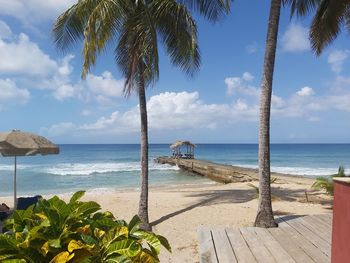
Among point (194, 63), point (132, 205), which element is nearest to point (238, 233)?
point (194, 63)

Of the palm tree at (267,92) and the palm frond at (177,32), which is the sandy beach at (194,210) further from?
the palm frond at (177,32)

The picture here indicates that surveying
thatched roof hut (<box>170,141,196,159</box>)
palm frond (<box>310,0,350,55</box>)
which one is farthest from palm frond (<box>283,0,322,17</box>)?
thatched roof hut (<box>170,141,196,159</box>)

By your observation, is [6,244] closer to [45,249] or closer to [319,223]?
[45,249]

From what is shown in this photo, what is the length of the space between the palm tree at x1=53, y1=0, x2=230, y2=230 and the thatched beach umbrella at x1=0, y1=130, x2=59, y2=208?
2062 mm

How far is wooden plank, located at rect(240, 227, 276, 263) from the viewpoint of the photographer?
18.0 feet

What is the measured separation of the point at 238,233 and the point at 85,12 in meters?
6.70

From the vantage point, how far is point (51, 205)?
2668 millimetres

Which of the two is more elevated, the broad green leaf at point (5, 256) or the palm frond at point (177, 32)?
the palm frond at point (177, 32)

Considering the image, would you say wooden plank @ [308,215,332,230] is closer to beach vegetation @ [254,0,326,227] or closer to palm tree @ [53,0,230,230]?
beach vegetation @ [254,0,326,227]

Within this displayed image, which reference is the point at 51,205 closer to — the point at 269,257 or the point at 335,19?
the point at 269,257

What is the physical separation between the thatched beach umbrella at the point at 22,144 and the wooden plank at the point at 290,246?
5919mm

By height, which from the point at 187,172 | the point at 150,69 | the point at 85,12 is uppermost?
the point at 85,12

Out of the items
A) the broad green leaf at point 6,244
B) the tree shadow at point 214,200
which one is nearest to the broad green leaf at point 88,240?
the broad green leaf at point 6,244

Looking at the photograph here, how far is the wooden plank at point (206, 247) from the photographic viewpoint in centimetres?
560
